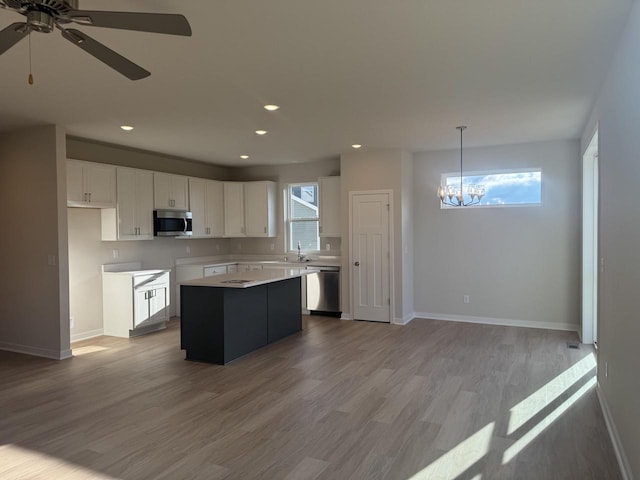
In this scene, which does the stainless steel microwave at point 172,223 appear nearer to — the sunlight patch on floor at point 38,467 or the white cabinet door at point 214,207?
the white cabinet door at point 214,207

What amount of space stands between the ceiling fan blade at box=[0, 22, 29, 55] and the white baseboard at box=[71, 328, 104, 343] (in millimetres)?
4758

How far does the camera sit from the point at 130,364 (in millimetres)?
4871

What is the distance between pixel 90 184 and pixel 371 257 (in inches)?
157

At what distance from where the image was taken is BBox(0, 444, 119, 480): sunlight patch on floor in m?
2.66

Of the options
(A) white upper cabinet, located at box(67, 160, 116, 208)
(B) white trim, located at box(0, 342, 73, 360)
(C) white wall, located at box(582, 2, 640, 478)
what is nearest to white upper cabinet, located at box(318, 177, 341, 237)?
(A) white upper cabinet, located at box(67, 160, 116, 208)

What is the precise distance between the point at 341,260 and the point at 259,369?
2.87 metres

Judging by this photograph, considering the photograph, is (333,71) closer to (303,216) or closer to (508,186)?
(508,186)

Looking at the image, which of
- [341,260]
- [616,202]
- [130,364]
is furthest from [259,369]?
[616,202]

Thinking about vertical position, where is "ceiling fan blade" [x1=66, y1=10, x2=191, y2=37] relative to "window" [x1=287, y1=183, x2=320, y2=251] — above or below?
above

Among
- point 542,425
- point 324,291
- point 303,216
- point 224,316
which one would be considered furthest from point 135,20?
point 303,216

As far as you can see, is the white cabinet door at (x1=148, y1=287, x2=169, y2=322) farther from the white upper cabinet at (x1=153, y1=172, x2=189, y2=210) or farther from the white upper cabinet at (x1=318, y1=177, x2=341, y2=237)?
the white upper cabinet at (x1=318, y1=177, x2=341, y2=237)

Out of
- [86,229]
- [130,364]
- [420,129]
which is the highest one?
[420,129]

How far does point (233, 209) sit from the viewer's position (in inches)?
322

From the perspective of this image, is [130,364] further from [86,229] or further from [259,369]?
[86,229]
